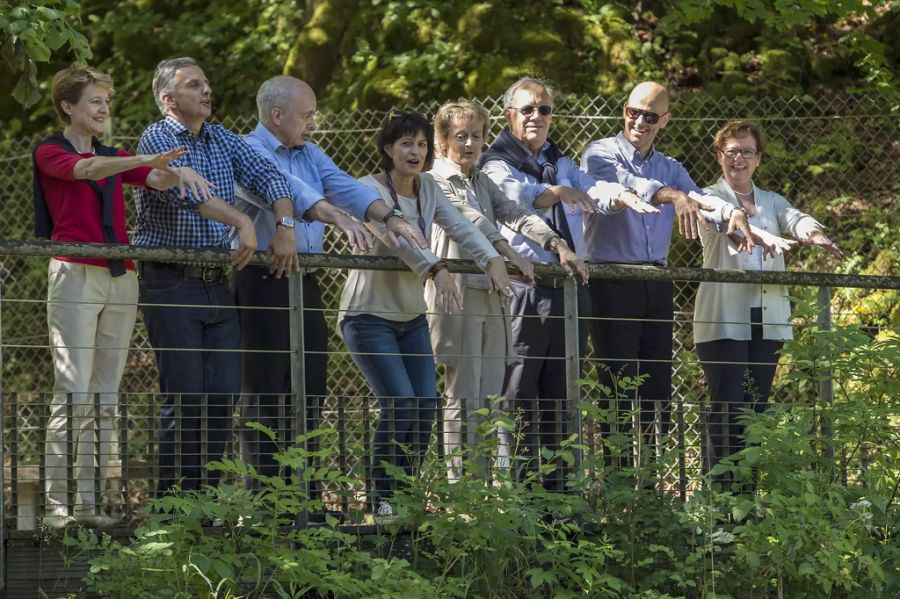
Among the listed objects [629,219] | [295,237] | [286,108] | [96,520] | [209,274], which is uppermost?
[286,108]

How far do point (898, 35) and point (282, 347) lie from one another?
827 centimetres

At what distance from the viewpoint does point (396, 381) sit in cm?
623

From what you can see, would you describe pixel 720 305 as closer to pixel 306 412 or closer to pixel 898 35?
pixel 306 412

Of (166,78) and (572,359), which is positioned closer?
(166,78)

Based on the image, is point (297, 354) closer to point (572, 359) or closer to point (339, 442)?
point (339, 442)

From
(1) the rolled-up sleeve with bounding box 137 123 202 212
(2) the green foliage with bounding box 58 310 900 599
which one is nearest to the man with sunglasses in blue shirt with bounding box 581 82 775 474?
(2) the green foliage with bounding box 58 310 900 599

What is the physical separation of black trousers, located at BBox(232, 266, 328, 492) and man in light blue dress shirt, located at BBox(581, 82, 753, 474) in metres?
1.32

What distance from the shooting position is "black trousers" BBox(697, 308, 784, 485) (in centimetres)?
692

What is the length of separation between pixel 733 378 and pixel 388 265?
1.93 metres

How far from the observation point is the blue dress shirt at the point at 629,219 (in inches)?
293

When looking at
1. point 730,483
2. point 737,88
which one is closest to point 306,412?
point 730,483

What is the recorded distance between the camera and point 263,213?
639 cm

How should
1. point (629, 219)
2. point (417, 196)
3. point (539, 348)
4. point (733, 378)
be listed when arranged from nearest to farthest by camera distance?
point (417, 196) → point (539, 348) → point (733, 378) → point (629, 219)

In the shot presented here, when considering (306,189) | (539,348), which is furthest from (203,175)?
(539,348)
